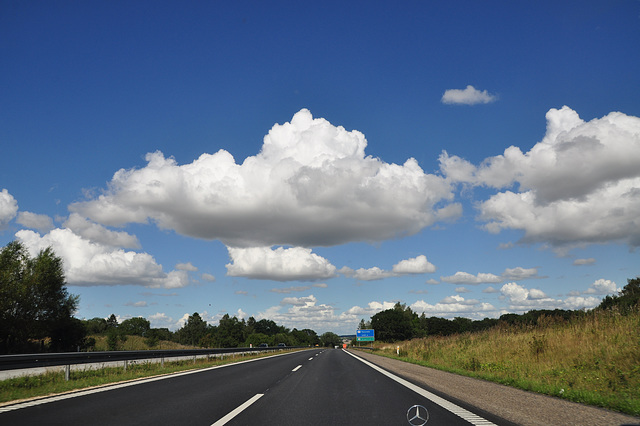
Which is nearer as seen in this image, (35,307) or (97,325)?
(35,307)

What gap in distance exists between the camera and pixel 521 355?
1589 cm

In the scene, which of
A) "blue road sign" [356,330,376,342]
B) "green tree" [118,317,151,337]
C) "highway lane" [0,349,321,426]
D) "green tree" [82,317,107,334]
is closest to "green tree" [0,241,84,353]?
"highway lane" [0,349,321,426]

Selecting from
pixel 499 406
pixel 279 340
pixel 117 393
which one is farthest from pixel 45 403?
pixel 279 340

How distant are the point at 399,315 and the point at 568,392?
132m

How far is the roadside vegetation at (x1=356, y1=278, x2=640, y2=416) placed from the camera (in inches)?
363

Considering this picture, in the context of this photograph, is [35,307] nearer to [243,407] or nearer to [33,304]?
[33,304]

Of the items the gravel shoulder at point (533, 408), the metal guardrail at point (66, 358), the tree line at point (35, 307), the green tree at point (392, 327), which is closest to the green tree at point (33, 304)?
the tree line at point (35, 307)

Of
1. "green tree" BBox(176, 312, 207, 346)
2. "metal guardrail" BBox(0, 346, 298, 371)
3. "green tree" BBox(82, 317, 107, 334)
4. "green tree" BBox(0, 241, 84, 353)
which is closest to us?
"metal guardrail" BBox(0, 346, 298, 371)

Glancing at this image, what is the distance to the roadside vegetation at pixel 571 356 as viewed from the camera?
30.2ft

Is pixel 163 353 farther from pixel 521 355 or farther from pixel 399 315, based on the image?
pixel 399 315

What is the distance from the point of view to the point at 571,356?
13.2 m

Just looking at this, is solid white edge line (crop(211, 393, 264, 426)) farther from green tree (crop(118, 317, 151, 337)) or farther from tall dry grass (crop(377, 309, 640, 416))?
green tree (crop(118, 317, 151, 337))

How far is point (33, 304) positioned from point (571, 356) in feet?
162

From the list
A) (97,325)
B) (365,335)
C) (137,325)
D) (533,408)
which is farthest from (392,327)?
(533,408)
